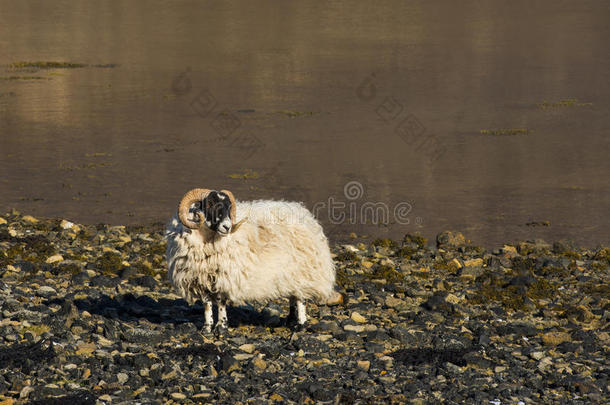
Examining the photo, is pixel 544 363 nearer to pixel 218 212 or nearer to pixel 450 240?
pixel 218 212

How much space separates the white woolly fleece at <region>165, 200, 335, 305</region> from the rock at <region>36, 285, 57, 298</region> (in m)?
2.35

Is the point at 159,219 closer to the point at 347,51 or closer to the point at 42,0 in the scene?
the point at 347,51

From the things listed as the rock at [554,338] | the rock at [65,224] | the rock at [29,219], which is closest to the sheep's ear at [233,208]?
the rock at [554,338]

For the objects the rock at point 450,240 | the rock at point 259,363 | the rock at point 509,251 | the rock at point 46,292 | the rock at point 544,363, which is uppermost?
the rock at point 450,240

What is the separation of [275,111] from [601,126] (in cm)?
962

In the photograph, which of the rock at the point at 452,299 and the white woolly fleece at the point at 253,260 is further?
the rock at the point at 452,299

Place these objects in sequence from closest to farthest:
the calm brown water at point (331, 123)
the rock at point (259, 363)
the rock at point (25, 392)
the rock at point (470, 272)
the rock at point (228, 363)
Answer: the rock at point (25, 392)
the rock at point (228, 363)
the rock at point (259, 363)
the rock at point (470, 272)
the calm brown water at point (331, 123)

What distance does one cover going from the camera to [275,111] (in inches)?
1164

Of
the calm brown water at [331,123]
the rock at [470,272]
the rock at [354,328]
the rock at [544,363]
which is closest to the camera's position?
the rock at [544,363]

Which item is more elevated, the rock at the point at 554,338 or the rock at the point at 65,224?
the rock at the point at 65,224

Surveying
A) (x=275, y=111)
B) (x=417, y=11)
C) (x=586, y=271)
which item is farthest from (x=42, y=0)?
(x=586, y=271)

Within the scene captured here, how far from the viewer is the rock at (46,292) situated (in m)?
12.7

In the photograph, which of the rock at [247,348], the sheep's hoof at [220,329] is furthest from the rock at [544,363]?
the sheep's hoof at [220,329]

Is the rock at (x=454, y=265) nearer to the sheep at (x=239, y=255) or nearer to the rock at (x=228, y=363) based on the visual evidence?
the sheep at (x=239, y=255)
